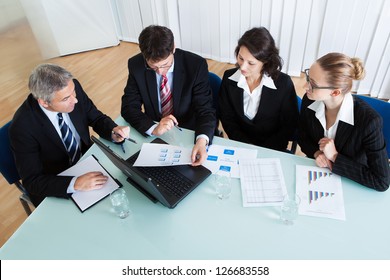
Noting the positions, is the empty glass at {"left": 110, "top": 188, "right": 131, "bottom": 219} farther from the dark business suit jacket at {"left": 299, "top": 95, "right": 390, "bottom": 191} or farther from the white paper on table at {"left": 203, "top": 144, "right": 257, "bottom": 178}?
the dark business suit jacket at {"left": 299, "top": 95, "right": 390, "bottom": 191}

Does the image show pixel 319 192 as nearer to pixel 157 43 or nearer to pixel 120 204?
pixel 120 204

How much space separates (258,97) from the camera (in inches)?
79.4

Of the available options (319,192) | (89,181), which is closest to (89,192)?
(89,181)

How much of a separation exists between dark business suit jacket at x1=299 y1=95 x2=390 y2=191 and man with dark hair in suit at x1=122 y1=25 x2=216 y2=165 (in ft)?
2.32

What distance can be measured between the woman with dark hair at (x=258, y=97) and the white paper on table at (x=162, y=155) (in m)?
0.62

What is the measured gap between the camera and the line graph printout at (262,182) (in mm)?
1395

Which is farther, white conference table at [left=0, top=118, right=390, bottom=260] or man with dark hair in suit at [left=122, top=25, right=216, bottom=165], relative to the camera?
man with dark hair in suit at [left=122, top=25, right=216, bottom=165]

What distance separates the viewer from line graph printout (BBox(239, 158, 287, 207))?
139 centimetres

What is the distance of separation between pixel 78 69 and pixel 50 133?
3.10 meters

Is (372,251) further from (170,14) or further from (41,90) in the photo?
(170,14)

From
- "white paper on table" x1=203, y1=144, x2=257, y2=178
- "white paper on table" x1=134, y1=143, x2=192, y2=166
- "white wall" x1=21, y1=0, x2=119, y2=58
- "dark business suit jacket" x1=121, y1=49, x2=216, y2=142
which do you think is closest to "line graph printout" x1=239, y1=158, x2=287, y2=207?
"white paper on table" x1=203, y1=144, x2=257, y2=178

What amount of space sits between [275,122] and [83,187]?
51.7 inches

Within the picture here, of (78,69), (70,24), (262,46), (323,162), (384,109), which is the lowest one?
(78,69)
